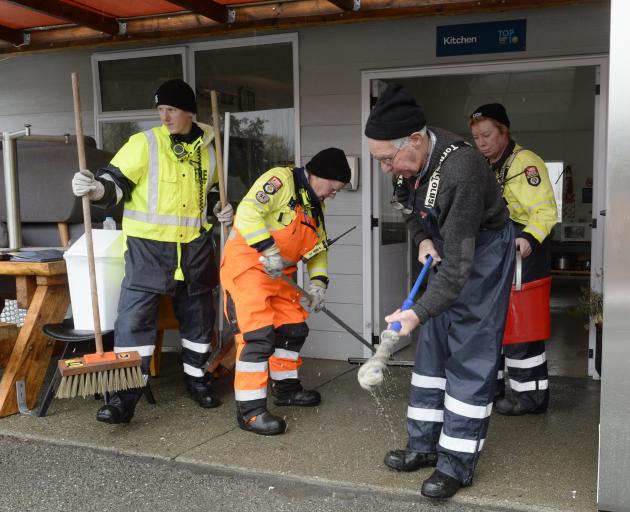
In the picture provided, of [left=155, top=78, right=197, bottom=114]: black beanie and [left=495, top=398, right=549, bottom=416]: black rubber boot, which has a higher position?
[left=155, top=78, right=197, bottom=114]: black beanie

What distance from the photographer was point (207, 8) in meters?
5.14

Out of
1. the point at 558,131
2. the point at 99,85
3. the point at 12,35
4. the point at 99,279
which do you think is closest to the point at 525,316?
the point at 99,279

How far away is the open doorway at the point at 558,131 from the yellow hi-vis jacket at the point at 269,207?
1674 mm

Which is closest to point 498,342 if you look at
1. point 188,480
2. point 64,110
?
point 188,480

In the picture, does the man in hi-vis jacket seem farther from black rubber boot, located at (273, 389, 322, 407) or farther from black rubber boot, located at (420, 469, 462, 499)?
black rubber boot, located at (420, 469, 462, 499)

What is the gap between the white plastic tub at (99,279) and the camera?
4184 millimetres

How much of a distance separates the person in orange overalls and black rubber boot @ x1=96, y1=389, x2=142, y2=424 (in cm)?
64

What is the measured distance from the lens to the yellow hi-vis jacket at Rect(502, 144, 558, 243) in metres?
4.04

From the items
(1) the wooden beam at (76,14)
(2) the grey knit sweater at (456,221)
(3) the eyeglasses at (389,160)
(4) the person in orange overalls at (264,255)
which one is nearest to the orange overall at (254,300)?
(4) the person in orange overalls at (264,255)

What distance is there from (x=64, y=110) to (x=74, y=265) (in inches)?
118

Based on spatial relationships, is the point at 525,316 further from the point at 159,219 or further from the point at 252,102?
the point at 252,102

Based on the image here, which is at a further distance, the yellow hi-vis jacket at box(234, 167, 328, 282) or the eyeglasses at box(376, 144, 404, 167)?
A: the yellow hi-vis jacket at box(234, 167, 328, 282)


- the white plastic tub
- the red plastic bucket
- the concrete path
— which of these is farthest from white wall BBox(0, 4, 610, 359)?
the white plastic tub

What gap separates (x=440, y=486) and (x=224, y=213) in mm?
2083
